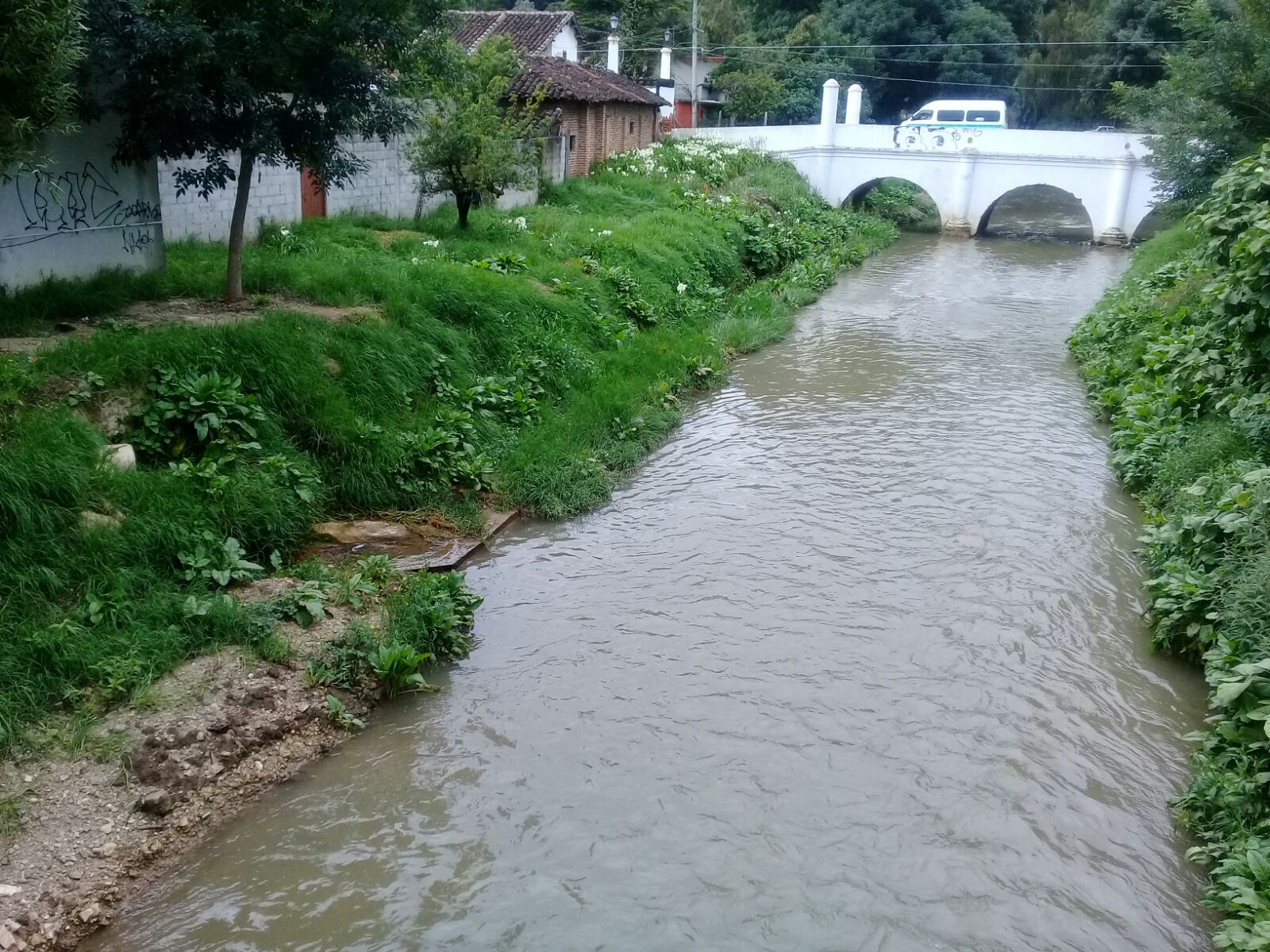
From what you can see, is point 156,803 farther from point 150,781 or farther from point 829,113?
point 829,113

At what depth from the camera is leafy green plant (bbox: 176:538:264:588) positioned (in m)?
7.39

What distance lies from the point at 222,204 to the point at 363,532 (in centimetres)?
718

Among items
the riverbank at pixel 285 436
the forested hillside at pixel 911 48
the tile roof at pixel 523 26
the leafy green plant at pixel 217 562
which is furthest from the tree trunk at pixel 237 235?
the forested hillside at pixel 911 48

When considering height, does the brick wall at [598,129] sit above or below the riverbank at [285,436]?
above

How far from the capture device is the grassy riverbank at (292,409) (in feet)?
22.1

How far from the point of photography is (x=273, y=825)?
5.88 m

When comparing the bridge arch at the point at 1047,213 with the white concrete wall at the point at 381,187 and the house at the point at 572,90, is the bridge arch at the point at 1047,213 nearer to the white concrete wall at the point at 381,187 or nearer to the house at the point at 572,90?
the house at the point at 572,90

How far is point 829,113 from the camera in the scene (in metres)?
33.4

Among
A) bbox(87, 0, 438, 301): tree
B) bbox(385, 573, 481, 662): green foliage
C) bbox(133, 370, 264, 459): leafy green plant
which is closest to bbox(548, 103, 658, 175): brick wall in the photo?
bbox(87, 0, 438, 301): tree

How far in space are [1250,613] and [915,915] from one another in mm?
3354

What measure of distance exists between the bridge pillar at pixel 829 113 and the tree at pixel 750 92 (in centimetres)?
768

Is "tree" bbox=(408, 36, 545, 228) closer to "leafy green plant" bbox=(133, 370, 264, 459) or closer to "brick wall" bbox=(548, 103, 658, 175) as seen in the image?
"brick wall" bbox=(548, 103, 658, 175)

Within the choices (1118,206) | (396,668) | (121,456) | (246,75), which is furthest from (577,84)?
(396,668)

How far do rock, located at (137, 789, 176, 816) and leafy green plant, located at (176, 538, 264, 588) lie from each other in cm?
198
